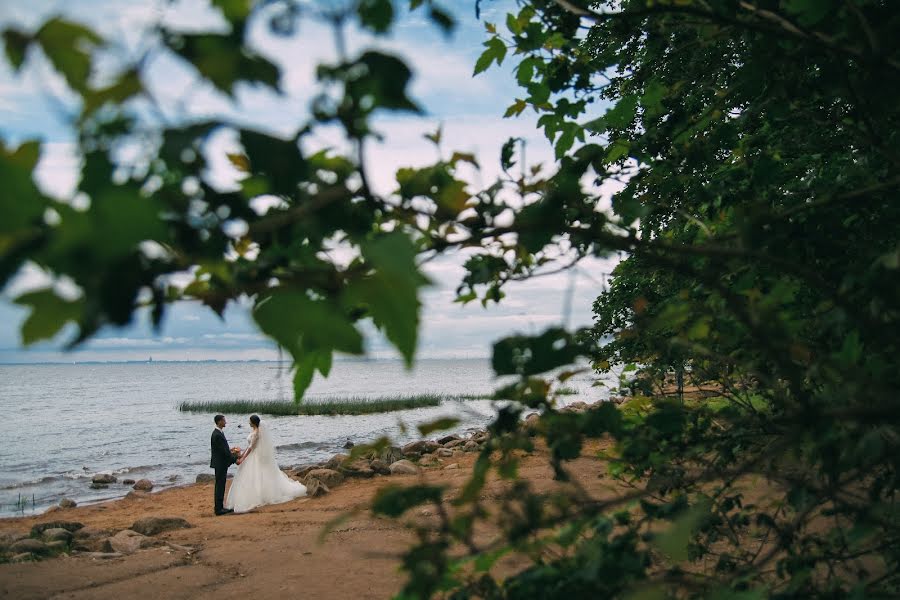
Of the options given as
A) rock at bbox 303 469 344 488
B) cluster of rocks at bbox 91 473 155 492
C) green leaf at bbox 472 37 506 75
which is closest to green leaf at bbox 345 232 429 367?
green leaf at bbox 472 37 506 75

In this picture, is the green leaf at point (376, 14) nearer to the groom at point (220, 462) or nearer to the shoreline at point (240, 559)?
the shoreline at point (240, 559)

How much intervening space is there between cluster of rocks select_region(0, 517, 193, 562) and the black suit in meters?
1.56

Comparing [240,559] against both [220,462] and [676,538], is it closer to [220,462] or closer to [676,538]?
[220,462]

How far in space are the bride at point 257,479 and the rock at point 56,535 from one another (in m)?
3.01

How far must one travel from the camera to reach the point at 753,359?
168 cm

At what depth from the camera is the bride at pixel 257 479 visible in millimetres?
11758

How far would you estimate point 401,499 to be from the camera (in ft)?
3.36

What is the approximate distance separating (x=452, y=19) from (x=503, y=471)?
89 centimetres

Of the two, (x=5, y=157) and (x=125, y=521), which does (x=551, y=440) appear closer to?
(x=5, y=157)

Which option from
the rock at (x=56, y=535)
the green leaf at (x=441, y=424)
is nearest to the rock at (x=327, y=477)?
the rock at (x=56, y=535)

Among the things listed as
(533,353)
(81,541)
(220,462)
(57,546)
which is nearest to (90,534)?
(81,541)

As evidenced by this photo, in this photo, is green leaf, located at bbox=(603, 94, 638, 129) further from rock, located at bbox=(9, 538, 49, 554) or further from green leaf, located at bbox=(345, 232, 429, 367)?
rock, located at bbox=(9, 538, 49, 554)

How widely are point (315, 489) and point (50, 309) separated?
1274cm

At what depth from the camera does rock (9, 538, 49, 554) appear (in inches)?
320
